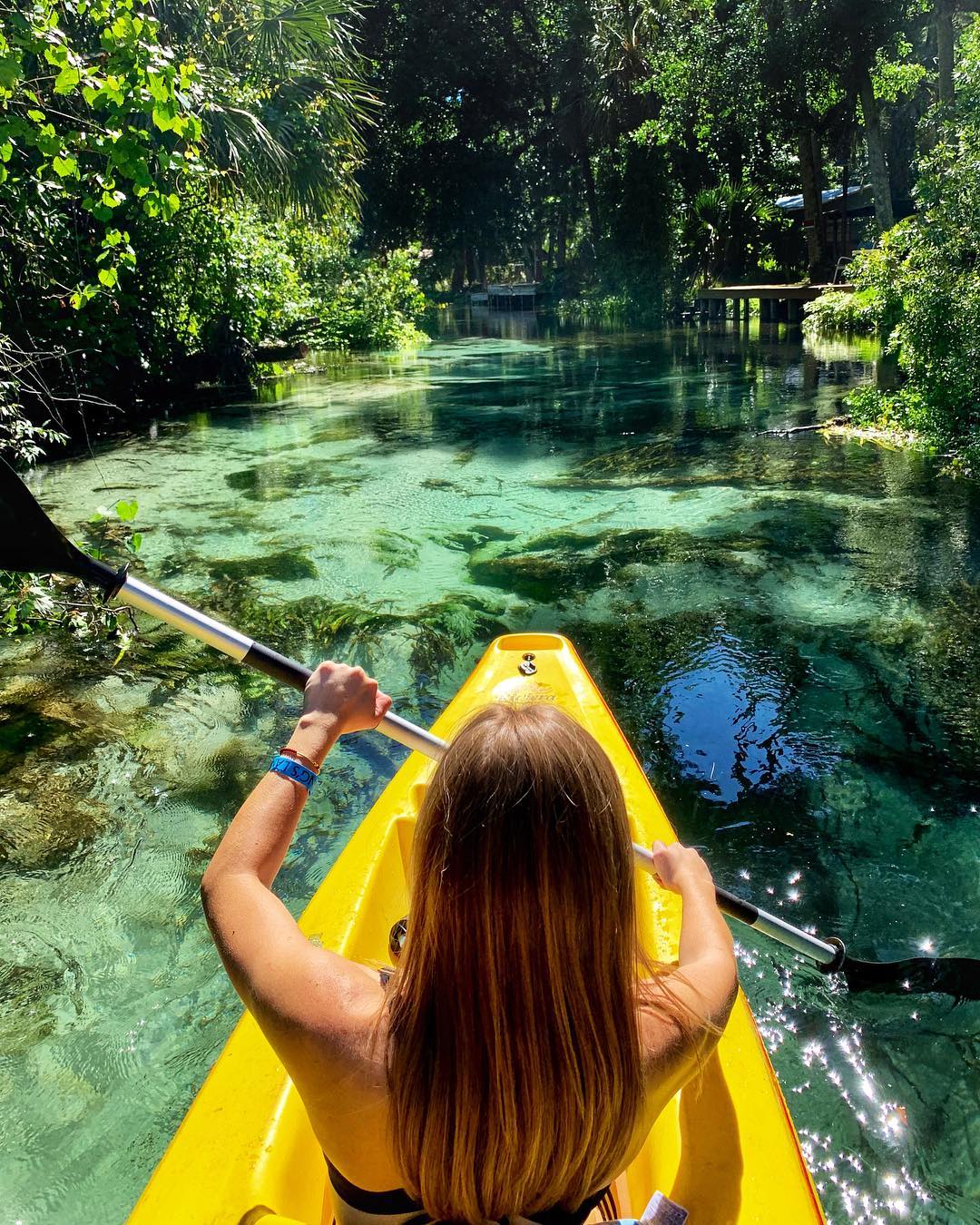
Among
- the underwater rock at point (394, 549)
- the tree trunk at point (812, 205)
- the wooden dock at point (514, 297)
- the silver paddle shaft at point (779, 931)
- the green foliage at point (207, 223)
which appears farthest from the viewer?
the wooden dock at point (514, 297)

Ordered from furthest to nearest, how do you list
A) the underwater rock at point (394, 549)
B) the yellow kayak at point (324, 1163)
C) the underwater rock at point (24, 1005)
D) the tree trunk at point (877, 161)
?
the tree trunk at point (877, 161), the underwater rock at point (394, 549), the underwater rock at point (24, 1005), the yellow kayak at point (324, 1163)

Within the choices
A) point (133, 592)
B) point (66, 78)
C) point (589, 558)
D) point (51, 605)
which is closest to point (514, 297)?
point (589, 558)

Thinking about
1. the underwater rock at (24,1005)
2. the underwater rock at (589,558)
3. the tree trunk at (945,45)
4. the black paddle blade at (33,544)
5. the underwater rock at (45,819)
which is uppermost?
the tree trunk at (945,45)

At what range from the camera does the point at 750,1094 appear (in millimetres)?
1682

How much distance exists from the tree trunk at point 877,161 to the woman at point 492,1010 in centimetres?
1982

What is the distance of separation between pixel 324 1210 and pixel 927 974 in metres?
1.99

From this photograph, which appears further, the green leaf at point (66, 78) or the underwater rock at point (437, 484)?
the underwater rock at point (437, 484)

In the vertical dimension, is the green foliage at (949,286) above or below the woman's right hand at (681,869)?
above

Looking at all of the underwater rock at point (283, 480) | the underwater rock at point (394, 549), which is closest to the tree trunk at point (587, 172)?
the underwater rock at point (283, 480)

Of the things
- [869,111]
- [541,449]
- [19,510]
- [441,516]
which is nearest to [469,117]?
[869,111]

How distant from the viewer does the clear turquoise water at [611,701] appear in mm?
2467

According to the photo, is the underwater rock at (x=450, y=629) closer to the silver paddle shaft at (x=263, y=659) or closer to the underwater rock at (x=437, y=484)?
the silver paddle shaft at (x=263, y=659)

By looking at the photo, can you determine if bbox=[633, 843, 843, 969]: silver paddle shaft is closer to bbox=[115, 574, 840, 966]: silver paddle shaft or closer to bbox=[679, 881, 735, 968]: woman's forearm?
bbox=[115, 574, 840, 966]: silver paddle shaft

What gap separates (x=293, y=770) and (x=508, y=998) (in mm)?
500
